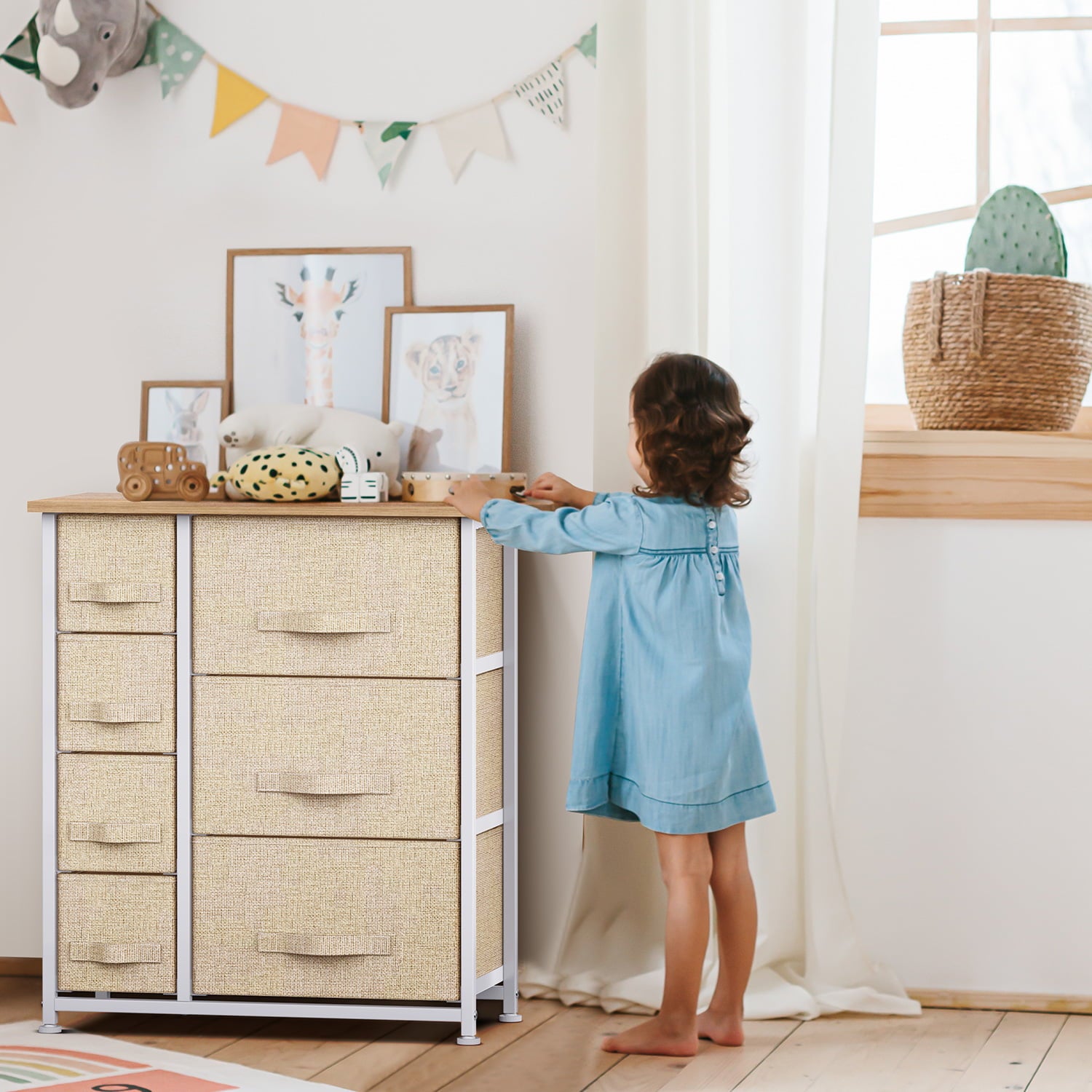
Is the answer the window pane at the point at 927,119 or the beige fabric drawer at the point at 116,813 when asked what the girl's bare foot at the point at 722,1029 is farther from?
the window pane at the point at 927,119

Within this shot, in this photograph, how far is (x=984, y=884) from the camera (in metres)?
1.91

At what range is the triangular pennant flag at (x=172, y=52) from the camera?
6.50 ft

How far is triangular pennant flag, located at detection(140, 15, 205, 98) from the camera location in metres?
1.98

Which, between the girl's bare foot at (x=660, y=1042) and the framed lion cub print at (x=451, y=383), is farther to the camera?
the framed lion cub print at (x=451, y=383)

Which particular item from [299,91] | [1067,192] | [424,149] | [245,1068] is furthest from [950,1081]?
[299,91]

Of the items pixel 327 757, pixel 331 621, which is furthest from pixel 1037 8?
pixel 327 757

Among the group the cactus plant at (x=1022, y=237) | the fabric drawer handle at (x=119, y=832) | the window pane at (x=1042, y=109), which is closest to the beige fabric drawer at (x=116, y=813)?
the fabric drawer handle at (x=119, y=832)

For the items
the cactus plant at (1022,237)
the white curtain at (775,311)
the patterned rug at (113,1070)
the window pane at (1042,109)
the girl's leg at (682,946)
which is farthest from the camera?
the window pane at (1042,109)

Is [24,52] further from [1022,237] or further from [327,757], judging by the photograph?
[1022,237]

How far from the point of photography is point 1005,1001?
1891 millimetres

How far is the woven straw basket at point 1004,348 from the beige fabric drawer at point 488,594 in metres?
0.78

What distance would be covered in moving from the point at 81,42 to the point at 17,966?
155 centimetres

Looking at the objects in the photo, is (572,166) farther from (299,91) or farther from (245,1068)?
(245,1068)

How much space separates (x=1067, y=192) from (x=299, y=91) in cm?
131
